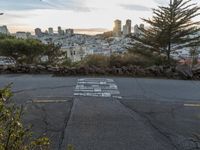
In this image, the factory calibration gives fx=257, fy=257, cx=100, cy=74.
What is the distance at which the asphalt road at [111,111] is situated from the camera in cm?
478

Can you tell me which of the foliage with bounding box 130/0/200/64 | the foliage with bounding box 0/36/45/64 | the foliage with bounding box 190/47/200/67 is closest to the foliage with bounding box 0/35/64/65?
the foliage with bounding box 0/36/45/64

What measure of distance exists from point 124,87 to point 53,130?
13.4 ft

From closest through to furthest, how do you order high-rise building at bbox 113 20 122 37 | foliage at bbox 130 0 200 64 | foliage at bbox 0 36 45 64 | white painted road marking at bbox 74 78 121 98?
1. white painted road marking at bbox 74 78 121 98
2. foliage at bbox 0 36 45 64
3. foliage at bbox 130 0 200 64
4. high-rise building at bbox 113 20 122 37

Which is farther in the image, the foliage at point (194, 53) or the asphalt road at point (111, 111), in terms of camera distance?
the foliage at point (194, 53)

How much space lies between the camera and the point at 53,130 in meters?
5.09

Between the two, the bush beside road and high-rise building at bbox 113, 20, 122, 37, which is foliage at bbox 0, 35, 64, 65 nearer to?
the bush beside road

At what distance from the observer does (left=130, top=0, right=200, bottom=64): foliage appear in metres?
17.5

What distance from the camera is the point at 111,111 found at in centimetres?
630

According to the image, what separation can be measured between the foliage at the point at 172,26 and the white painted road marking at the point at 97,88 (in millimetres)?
9120

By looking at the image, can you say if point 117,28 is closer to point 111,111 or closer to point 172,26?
point 172,26

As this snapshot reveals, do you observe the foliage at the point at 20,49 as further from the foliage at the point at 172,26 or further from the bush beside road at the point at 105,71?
the foliage at the point at 172,26

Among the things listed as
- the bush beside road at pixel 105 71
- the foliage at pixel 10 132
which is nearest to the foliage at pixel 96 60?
the bush beside road at pixel 105 71

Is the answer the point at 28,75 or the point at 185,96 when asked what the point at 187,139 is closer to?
the point at 185,96

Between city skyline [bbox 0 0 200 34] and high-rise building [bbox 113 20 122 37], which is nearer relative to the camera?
city skyline [bbox 0 0 200 34]
